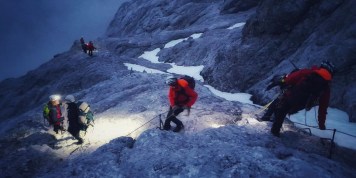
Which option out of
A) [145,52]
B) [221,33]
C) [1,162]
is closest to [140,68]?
[221,33]

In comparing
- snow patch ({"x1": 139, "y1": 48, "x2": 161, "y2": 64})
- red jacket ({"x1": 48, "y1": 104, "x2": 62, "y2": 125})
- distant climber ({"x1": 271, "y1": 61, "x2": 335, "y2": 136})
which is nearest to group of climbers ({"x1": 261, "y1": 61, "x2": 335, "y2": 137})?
distant climber ({"x1": 271, "y1": 61, "x2": 335, "y2": 136})

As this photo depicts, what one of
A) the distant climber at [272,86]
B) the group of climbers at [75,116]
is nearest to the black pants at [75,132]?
the group of climbers at [75,116]

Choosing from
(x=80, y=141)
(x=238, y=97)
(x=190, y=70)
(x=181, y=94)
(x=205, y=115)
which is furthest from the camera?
(x=190, y=70)

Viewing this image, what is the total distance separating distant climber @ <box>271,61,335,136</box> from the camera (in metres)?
8.89

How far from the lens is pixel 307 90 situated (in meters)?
9.07

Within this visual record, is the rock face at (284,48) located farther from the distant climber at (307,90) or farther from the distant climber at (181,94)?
the distant climber at (181,94)

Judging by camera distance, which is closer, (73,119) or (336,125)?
(336,125)

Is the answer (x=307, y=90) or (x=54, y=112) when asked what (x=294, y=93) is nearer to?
(x=307, y=90)

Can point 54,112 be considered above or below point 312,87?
below

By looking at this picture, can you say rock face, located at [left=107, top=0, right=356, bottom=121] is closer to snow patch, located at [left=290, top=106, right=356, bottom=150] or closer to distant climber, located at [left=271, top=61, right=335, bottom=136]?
snow patch, located at [left=290, top=106, right=356, bottom=150]

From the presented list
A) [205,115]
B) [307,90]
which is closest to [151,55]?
[205,115]

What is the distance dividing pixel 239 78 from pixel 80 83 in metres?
16.8

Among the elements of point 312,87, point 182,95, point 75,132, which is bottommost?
point 75,132

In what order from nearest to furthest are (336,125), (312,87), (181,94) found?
(312,87)
(181,94)
(336,125)
